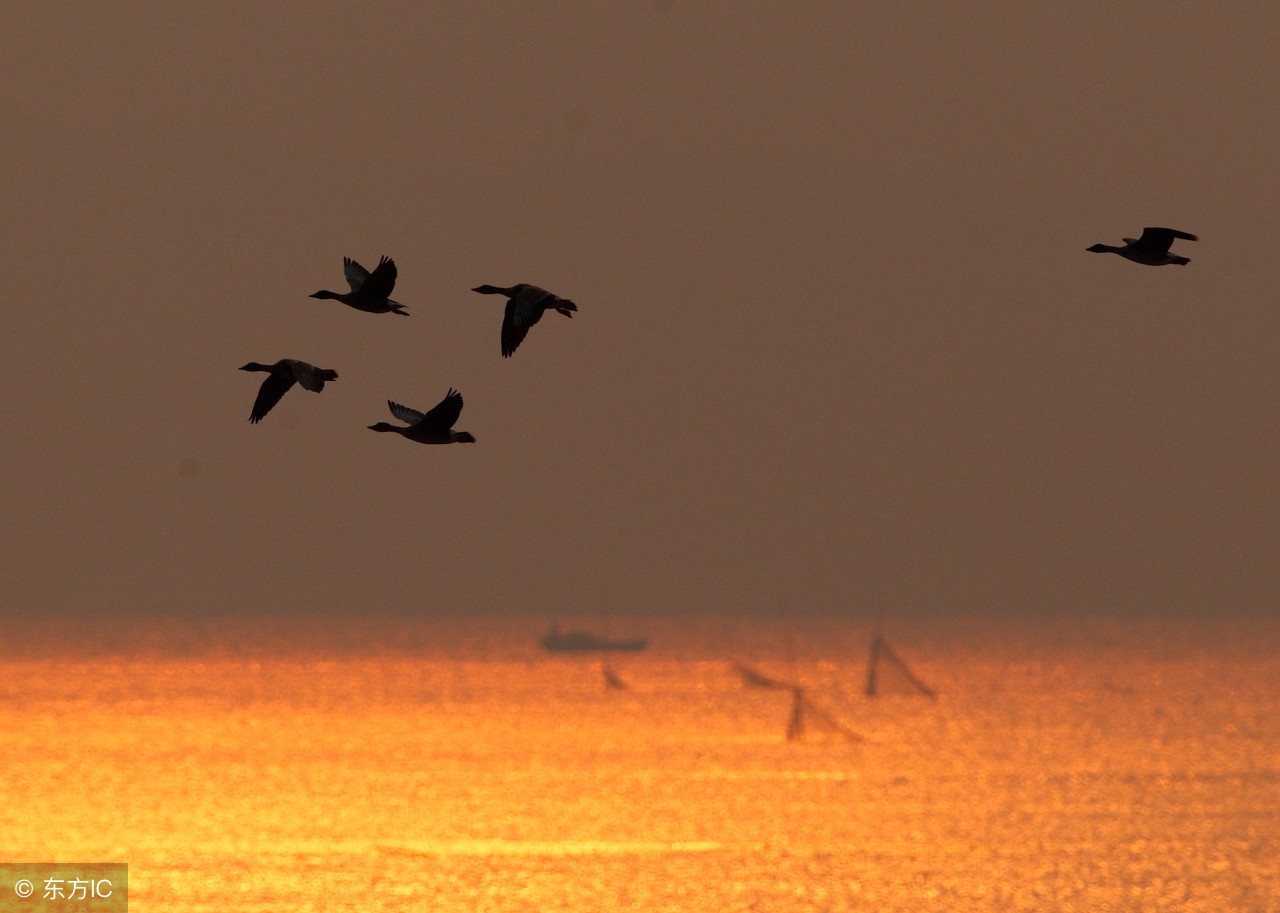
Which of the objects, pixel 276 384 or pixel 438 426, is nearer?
pixel 438 426

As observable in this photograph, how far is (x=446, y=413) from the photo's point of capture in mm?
16969

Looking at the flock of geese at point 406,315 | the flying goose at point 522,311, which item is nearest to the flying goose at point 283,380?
the flock of geese at point 406,315

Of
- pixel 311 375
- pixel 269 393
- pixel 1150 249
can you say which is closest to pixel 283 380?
pixel 269 393

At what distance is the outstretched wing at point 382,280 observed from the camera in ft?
57.2

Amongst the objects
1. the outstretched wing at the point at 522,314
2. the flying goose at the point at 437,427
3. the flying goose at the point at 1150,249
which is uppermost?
the flying goose at the point at 1150,249

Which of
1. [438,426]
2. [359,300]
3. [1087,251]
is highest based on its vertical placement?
[1087,251]

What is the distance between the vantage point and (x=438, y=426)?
1683 cm

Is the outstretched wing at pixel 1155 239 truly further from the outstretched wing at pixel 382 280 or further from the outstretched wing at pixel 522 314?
the outstretched wing at pixel 382 280

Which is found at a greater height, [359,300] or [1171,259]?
[1171,259]

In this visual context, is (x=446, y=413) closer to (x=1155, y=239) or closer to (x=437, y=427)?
Answer: (x=437, y=427)

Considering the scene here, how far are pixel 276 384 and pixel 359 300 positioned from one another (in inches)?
50.0

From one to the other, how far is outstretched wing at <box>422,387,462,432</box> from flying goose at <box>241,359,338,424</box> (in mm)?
1035

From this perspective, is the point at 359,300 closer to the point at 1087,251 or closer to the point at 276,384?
the point at 276,384

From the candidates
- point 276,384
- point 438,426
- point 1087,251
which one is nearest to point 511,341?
point 438,426
